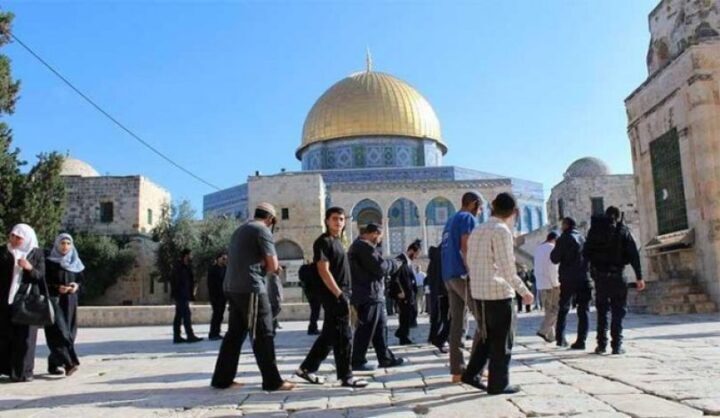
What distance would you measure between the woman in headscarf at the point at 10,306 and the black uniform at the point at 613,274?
15.5 feet

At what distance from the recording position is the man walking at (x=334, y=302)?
4359mm

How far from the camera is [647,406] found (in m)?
3.23

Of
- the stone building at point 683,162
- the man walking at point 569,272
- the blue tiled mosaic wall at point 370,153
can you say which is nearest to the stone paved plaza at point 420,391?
the man walking at point 569,272

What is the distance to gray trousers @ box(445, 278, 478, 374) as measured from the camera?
4.51 meters

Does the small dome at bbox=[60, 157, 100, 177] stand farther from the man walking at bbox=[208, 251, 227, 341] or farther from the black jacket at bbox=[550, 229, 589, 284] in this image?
the black jacket at bbox=[550, 229, 589, 284]

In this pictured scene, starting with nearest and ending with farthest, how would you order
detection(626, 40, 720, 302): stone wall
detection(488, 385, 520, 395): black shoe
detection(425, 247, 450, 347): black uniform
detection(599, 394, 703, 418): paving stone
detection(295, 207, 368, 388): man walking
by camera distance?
detection(599, 394, 703, 418): paving stone, detection(488, 385, 520, 395): black shoe, detection(295, 207, 368, 388): man walking, detection(425, 247, 450, 347): black uniform, detection(626, 40, 720, 302): stone wall

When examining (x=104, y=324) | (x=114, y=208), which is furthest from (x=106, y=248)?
(x=104, y=324)

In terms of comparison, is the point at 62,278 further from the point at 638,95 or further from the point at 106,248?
the point at 106,248

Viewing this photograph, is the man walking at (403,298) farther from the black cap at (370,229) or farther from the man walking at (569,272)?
the black cap at (370,229)

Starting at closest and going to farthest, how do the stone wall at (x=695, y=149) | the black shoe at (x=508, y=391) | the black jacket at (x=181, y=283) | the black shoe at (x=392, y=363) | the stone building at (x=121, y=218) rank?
the black shoe at (x=508, y=391) < the black shoe at (x=392, y=363) < the black jacket at (x=181, y=283) < the stone wall at (x=695, y=149) < the stone building at (x=121, y=218)

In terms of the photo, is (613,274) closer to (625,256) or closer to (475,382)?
(625,256)

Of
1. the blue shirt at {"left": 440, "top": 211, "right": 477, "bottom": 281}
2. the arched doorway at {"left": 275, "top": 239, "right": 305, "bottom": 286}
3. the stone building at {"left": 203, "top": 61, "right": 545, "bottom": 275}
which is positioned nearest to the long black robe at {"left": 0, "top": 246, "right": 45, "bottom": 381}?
the blue shirt at {"left": 440, "top": 211, "right": 477, "bottom": 281}

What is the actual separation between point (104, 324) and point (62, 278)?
1060 cm

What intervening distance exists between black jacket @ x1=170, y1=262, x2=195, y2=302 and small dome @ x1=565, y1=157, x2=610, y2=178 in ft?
90.1
